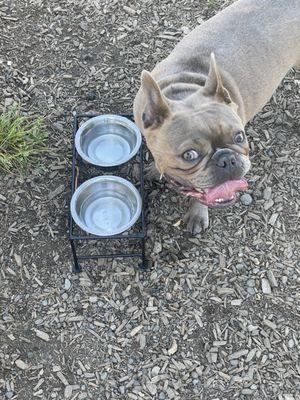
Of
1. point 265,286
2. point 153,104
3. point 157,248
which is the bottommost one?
point 265,286

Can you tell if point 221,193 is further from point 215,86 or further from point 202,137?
point 215,86

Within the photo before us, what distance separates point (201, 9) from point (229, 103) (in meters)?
2.41

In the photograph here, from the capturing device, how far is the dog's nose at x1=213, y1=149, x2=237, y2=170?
142 inches

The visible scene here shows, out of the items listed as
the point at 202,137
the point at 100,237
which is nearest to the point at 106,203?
the point at 100,237

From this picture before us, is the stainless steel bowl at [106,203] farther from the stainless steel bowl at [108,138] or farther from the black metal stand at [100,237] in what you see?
the stainless steel bowl at [108,138]

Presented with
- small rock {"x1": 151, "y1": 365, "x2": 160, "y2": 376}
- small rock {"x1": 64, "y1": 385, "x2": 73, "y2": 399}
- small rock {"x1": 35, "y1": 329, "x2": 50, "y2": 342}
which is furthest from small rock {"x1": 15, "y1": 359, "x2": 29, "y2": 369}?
small rock {"x1": 151, "y1": 365, "x2": 160, "y2": 376}

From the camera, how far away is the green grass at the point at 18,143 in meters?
4.80

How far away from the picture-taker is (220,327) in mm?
4332

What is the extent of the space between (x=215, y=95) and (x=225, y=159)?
49 cm

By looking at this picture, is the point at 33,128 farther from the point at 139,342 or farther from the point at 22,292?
the point at 139,342

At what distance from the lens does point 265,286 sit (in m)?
4.51

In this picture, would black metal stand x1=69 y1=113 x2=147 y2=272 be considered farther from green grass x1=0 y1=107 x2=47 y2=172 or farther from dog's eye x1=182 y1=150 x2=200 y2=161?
dog's eye x1=182 y1=150 x2=200 y2=161

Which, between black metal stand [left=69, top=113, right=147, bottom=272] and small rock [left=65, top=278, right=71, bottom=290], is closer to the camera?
black metal stand [left=69, top=113, right=147, bottom=272]

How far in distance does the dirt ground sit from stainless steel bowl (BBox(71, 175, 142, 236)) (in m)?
0.28
